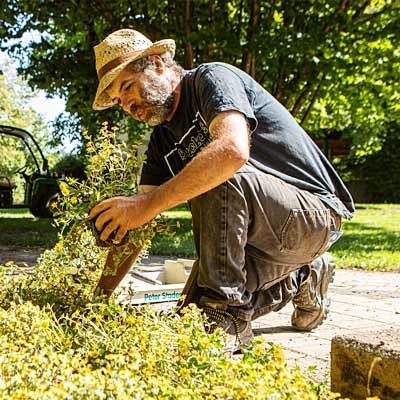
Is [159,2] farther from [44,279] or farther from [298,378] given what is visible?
[298,378]

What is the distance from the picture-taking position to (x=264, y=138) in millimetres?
2787

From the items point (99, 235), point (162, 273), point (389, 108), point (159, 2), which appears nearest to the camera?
point (99, 235)

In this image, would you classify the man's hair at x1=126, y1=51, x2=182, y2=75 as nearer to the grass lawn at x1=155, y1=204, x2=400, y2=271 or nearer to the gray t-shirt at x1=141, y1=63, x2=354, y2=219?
the gray t-shirt at x1=141, y1=63, x2=354, y2=219

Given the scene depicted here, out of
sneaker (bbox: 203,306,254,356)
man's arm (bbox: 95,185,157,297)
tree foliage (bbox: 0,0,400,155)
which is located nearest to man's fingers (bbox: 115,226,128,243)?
man's arm (bbox: 95,185,157,297)

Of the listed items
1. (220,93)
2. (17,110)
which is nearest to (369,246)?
(220,93)

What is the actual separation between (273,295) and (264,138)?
2.39ft

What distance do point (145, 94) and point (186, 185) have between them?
0.51 meters

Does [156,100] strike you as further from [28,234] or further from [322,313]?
[28,234]

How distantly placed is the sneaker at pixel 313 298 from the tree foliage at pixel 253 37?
6.53m

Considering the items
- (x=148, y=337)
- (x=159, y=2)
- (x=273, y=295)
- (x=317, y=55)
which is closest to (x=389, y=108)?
(x=317, y=55)

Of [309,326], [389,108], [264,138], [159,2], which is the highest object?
[159,2]

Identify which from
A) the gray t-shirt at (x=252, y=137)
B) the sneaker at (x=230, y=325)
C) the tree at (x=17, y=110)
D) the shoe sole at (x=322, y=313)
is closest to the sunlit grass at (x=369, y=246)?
the shoe sole at (x=322, y=313)

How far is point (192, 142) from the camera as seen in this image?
2.69m

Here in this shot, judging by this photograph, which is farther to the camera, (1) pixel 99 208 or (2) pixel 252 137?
(2) pixel 252 137
